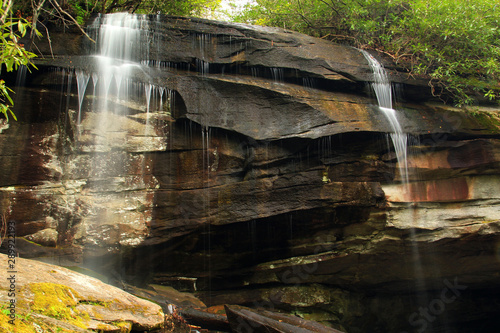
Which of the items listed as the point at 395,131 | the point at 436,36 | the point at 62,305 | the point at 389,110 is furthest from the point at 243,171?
the point at 436,36

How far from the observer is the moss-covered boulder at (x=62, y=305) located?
363 centimetres

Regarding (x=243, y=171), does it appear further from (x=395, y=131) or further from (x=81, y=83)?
(x=81, y=83)

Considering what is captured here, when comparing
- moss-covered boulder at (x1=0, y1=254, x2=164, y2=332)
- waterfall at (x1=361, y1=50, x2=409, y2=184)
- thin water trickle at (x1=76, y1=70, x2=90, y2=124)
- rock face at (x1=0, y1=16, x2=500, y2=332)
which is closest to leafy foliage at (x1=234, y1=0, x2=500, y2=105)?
rock face at (x1=0, y1=16, x2=500, y2=332)

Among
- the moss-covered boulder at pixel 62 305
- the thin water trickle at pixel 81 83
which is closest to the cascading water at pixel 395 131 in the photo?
the moss-covered boulder at pixel 62 305

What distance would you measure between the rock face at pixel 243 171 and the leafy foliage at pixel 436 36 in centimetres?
59

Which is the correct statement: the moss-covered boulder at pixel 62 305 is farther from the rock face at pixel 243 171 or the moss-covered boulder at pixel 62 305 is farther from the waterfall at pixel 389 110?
the waterfall at pixel 389 110

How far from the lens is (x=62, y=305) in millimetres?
4145

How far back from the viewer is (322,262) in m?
8.76

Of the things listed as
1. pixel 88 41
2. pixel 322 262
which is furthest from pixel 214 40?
pixel 322 262

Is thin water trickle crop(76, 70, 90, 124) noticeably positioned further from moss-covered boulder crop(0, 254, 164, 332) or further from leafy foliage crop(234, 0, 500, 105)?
leafy foliage crop(234, 0, 500, 105)

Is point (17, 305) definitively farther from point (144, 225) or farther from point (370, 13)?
point (370, 13)

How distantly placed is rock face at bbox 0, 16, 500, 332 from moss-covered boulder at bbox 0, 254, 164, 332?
224 cm

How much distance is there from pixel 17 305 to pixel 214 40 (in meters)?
6.93

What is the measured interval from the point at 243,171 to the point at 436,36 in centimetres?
661
